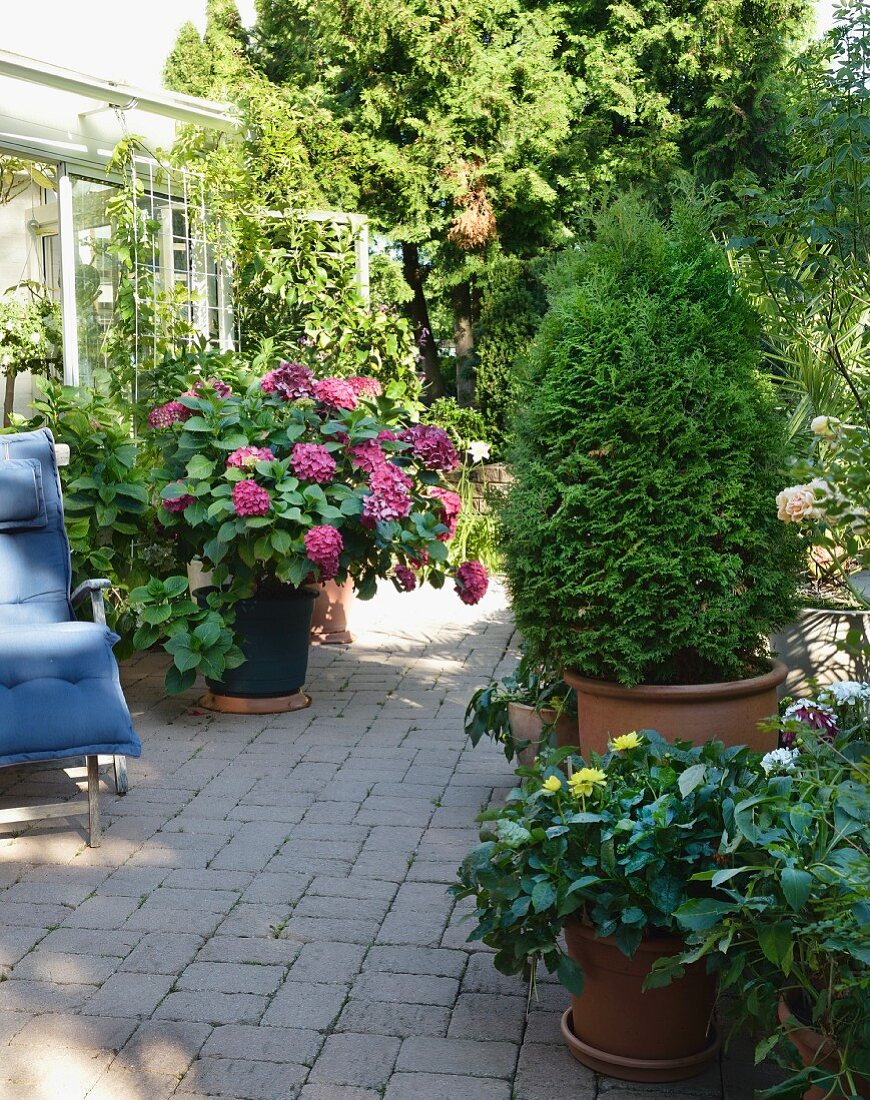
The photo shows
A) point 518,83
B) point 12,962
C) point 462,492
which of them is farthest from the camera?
point 518,83

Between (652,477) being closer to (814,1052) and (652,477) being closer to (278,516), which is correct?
(814,1052)

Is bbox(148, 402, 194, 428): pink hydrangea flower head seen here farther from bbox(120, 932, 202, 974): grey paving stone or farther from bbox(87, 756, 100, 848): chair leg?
bbox(120, 932, 202, 974): grey paving stone

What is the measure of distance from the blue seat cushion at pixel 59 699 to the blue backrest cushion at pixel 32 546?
1.56ft

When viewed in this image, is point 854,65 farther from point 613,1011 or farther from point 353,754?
point 353,754

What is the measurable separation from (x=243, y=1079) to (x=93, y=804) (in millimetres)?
1426

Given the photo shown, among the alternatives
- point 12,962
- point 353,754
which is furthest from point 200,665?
point 12,962

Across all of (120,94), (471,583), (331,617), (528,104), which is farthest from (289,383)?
(528,104)

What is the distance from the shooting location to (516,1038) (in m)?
2.52

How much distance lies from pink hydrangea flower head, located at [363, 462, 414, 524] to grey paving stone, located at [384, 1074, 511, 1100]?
2.64 metres

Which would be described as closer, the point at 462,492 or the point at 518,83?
the point at 462,492

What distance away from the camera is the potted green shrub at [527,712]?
3633 millimetres

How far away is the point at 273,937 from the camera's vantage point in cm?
300

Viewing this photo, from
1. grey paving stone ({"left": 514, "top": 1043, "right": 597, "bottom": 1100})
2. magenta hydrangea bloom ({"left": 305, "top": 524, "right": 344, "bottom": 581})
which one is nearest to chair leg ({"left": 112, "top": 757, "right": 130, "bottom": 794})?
magenta hydrangea bloom ({"left": 305, "top": 524, "right": 344, "bottom": 581})

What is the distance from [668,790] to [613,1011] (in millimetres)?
450
